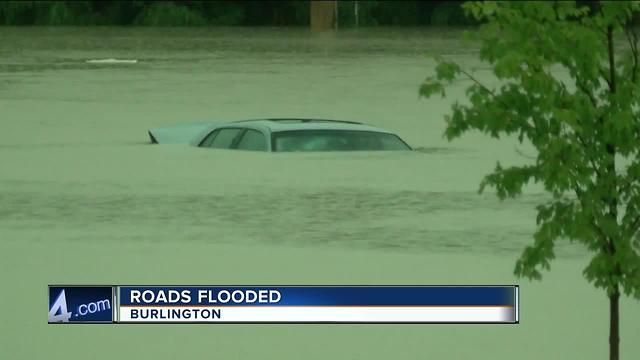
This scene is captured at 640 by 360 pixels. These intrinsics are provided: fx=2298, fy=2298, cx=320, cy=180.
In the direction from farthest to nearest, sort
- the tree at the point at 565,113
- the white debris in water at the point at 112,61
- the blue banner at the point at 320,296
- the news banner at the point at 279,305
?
the white debris in water at the point at 112,61 < the blue banner at the point at 320,296 < the news banner at the point at 279,305 < the tree at the point at 565,113

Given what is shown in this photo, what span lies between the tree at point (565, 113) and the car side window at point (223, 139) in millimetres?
13049

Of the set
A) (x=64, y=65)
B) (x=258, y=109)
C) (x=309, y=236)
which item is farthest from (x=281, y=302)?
(x=64, y=65)

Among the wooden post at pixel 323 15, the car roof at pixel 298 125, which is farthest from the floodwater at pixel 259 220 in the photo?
the wooden post at pixel 323 15

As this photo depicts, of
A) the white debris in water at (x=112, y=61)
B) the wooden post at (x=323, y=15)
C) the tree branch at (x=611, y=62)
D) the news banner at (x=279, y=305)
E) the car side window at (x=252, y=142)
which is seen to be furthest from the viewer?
the wooden post at (x=323, y=15)

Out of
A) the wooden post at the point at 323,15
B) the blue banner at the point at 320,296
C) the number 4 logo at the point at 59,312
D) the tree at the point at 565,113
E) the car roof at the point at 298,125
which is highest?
the tree at the point at 565,113

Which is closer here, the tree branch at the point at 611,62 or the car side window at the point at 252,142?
the tree branch at the point at 611,62

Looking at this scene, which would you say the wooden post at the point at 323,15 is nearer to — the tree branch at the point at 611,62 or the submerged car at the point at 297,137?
the submerged car at the point at 297,137

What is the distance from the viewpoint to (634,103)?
21.7 ft

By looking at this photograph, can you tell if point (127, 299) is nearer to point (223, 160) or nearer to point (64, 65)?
point (223, 160)

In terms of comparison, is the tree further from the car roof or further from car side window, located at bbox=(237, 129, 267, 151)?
the car roof

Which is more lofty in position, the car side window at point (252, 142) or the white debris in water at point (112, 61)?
the car side window at point (252, 142)

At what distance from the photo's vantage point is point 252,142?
19594mm

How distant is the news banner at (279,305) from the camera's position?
8.45 metres

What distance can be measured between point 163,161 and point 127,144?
1.98m
